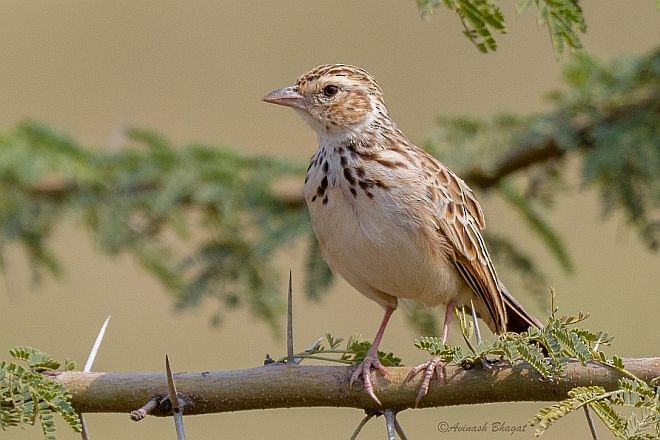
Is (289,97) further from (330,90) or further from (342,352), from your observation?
(342,352)

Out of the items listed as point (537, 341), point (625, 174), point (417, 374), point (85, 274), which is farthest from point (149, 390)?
point (85, 274)

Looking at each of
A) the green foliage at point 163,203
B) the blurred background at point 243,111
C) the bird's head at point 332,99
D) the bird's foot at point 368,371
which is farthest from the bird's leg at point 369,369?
the blurred background at point 243,111

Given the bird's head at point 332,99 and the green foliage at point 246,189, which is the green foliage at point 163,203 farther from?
the bird's head at point 332,99

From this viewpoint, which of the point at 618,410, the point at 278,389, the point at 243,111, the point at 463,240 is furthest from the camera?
the point at 243,111

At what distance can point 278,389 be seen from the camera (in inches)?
126

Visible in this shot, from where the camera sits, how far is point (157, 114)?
14.9 meters

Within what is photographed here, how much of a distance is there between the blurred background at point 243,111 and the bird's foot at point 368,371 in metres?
4.54

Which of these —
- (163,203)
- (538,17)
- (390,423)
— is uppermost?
(538,17)

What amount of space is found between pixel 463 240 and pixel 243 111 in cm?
1079

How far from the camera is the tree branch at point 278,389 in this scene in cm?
311

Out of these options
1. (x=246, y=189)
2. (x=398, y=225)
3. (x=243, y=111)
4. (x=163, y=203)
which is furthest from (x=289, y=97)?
(x=243, y=111)

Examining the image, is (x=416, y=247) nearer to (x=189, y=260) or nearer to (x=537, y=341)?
(x=537, y=341)

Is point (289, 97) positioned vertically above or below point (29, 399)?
above

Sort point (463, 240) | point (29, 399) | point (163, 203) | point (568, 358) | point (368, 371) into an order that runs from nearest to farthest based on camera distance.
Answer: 1. point (568, 358)
2. point (29, 399)
3. point (368, 371)
4. point (463, 240)
5. point (163, 203)
